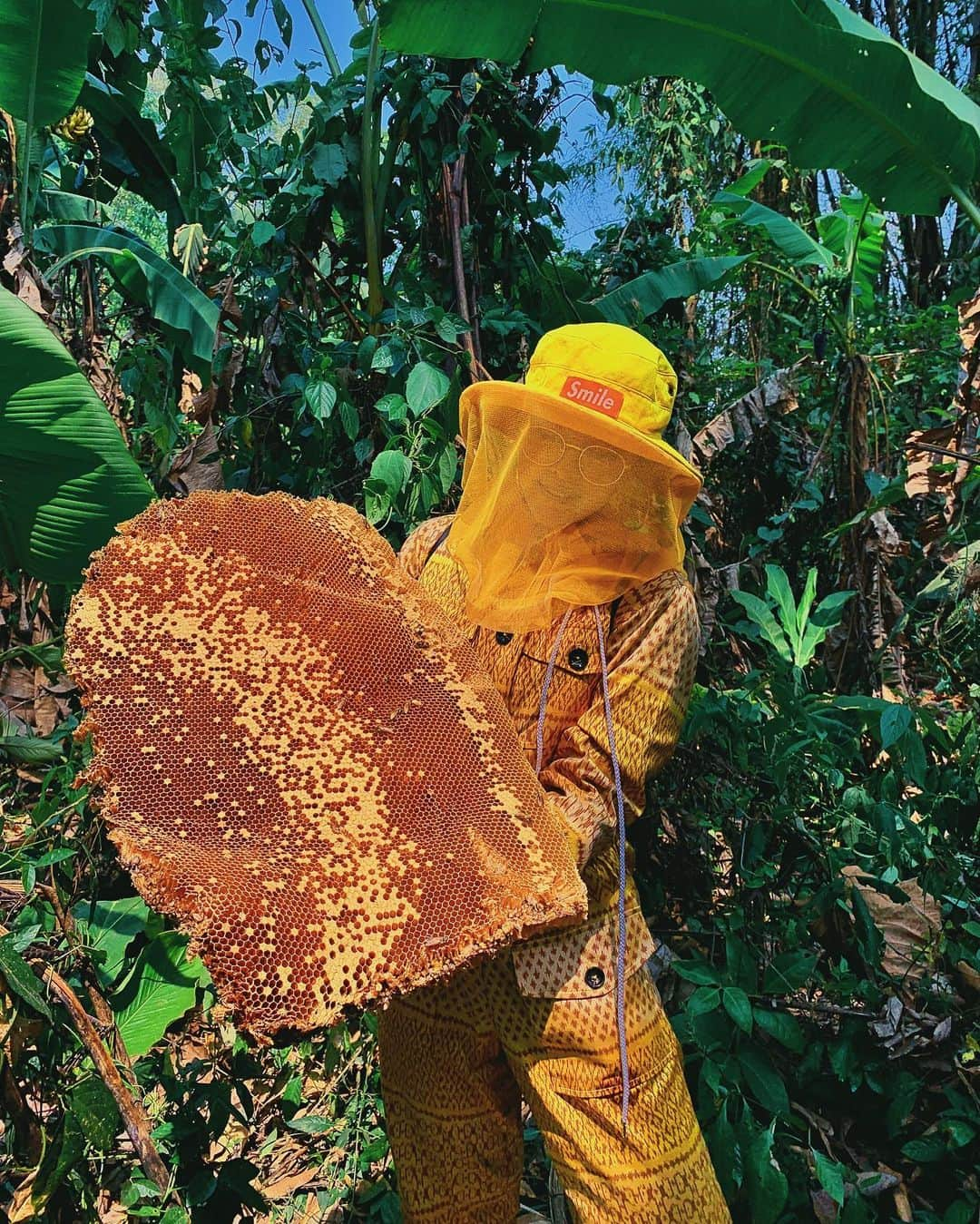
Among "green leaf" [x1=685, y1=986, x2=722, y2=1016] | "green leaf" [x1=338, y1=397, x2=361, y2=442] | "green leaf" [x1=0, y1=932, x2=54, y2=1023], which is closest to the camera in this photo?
"green leaf" [x1=0, y1=932, x2=54, y2=1023]

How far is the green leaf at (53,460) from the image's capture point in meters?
2.16

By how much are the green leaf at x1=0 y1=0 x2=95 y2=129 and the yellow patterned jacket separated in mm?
2124

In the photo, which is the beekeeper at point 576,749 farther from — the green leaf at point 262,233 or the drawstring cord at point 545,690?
the green leaf at point 262,233

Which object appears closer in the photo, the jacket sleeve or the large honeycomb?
the large honeycomb

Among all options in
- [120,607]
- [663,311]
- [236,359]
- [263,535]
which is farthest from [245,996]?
[663,311]

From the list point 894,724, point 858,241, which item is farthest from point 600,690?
point 858,241

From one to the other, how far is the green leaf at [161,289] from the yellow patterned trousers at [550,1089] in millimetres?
2305

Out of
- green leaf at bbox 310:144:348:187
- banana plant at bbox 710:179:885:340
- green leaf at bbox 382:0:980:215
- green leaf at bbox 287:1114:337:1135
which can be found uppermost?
green leaf at bbox 382:0:980:215

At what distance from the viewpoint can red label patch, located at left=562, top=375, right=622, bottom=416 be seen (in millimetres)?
1523

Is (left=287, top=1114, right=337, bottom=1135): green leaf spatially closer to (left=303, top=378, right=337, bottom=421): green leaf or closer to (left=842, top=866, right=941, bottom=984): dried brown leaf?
(left=842, top=866, right=941, bottom=984): dried brown leaf

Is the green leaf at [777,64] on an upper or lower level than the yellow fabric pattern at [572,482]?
upper

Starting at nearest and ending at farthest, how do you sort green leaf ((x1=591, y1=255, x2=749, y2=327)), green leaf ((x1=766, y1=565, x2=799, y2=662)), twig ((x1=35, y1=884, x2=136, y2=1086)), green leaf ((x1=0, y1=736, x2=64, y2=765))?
twig ((x1=35, y1=884, x2=136, y2=1086))
green leaf ((x1=0, y1=736, x2=64, y2=765))
green leaf ((x1=766, y1=565, x2=799, y2=662))
green leaf ((x1=591, y1=255, x2=749, y2=327))

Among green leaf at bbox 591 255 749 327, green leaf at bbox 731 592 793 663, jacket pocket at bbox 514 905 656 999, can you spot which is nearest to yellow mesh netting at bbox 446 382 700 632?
jacket pocket at bbox 514 905 656 999

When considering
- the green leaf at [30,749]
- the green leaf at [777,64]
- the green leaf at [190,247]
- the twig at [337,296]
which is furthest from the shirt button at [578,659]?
the green leaf at [190,247]
